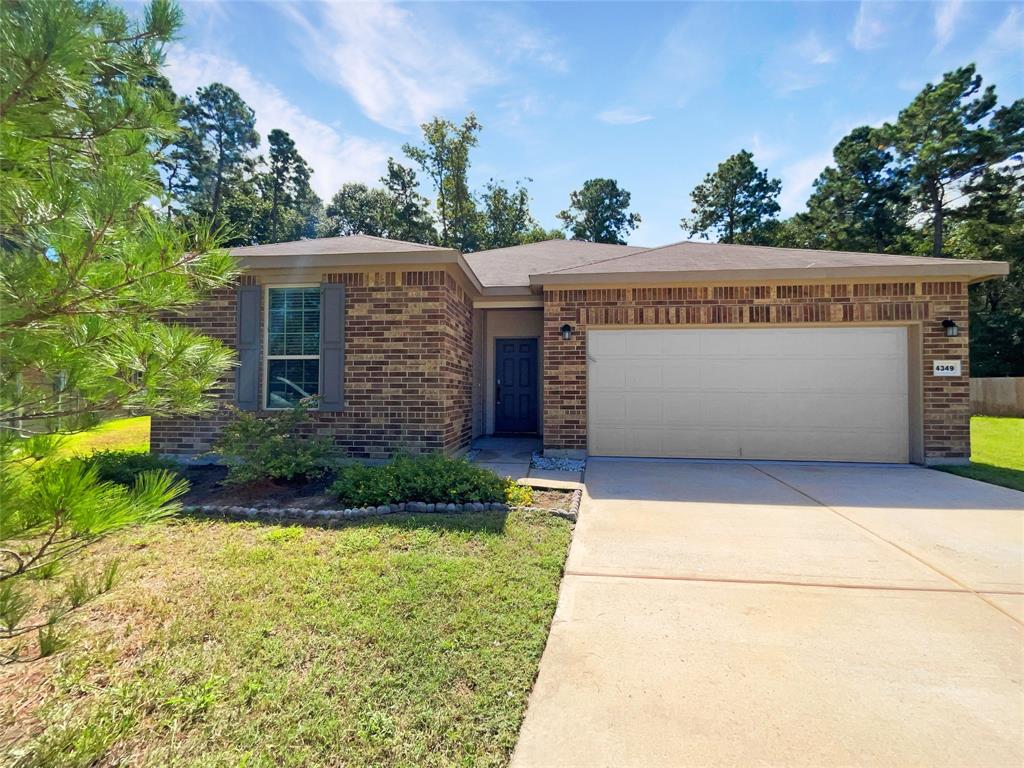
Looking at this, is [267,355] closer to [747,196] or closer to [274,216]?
[274,216]

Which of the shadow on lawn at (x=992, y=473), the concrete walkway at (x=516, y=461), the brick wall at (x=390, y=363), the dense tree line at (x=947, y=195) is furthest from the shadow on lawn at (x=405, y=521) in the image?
the dense tree line at (x=947, y=195)

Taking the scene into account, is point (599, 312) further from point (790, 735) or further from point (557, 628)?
point (790, 735)

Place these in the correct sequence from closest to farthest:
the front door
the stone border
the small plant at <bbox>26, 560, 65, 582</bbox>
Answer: the small plant at <bbox>26, 560, 65, 582</bbox> → the stone border → the front door

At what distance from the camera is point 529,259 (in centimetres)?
988

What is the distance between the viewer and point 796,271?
6434 millimetres

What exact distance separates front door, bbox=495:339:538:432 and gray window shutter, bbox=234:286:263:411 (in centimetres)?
429

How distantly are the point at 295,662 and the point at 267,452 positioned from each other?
324cm

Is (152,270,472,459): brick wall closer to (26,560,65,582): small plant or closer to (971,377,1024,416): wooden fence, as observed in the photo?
(26,560,65,582): small plant

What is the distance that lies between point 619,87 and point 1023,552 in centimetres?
750

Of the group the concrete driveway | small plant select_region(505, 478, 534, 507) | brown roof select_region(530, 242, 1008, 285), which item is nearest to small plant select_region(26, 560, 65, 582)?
the concrete driveway

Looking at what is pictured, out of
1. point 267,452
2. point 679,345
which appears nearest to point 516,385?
point 679,345

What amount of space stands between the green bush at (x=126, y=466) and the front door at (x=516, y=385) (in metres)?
5.33

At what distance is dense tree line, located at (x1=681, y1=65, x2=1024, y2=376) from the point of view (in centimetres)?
1781

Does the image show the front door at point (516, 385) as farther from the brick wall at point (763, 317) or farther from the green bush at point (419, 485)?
the green bush at point (419, 485)
